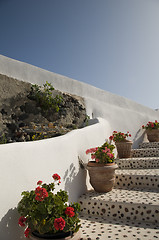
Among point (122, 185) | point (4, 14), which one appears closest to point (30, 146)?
point (122, 185)

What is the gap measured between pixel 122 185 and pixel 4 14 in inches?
205

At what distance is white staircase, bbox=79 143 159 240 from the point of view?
2.28 m

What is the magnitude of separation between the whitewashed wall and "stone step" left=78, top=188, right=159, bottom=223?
27 centimetres

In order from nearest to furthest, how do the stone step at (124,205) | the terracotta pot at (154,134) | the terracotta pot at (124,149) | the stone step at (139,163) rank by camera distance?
the stone step at (124,205)
the stone step at (139,163)
the terracotta pot at (124,149)
the terracotta pot at (154,134)

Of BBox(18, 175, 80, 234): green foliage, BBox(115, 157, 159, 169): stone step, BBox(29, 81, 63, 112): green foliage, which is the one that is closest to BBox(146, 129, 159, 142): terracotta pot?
BBox(115, 157, 159, 169): stone step

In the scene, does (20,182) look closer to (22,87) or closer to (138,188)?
(138,188)

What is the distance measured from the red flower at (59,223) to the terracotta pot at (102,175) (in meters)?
1.44

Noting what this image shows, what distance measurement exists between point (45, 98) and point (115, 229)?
3728 millimetres

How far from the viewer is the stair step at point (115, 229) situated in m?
2.17

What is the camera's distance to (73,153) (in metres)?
3.15

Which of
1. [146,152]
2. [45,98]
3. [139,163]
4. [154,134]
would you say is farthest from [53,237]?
[154,134]

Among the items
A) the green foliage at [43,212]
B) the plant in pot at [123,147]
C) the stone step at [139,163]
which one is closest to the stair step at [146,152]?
the plant in pot at [123,147]

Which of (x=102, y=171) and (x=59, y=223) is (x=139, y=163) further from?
(x=59, y=223)

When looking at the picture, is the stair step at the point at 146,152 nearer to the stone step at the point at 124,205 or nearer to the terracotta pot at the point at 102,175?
the stone step at the point at 124,205
